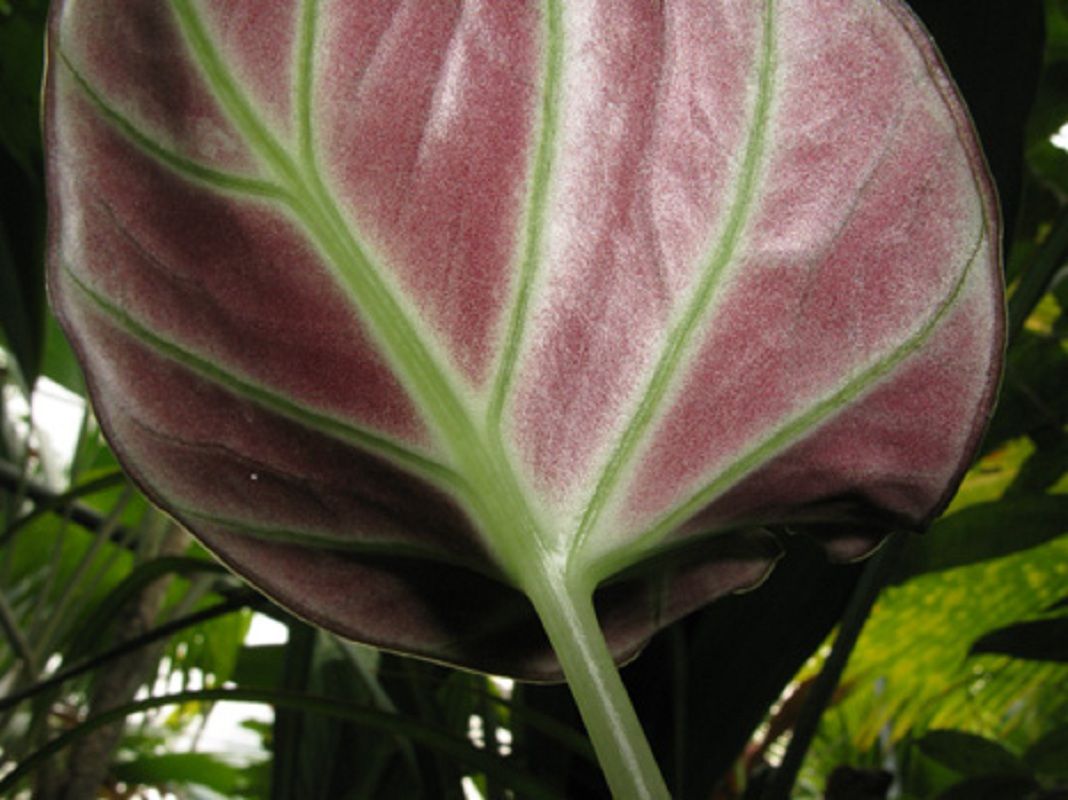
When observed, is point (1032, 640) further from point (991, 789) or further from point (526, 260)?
point (526, 260)

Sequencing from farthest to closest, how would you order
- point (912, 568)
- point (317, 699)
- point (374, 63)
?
point (912, 568)
point (317, 699)
point (374, 63)

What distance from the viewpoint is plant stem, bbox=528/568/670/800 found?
23 centimetres

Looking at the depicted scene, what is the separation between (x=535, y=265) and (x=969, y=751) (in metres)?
0.56

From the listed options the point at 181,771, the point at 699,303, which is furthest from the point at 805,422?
the point at 181,771

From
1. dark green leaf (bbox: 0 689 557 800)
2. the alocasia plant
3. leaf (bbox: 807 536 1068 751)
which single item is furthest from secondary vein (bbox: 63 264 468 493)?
leaf (bbox: 807 536 1068 751)

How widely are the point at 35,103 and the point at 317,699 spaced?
2.00 feet

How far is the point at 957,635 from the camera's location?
100cm

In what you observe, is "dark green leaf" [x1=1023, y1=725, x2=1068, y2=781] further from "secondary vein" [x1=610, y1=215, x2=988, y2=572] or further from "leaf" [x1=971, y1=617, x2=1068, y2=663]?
"secondary vein" [x1=610, y1=215, x2=988, y2=572]

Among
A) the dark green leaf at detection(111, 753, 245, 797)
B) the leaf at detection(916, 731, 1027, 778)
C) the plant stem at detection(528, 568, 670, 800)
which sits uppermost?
the dark green leaf at detection(111, 753, 245, 797)

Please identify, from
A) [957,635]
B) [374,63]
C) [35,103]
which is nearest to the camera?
[374,63]

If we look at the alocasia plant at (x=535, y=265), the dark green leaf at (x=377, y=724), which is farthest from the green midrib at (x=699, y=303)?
the dark green leaf at (x=377, y=724)

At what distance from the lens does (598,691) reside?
24 cm

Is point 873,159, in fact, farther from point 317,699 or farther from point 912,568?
point 912,568

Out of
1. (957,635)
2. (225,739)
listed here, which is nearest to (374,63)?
(957,635)
